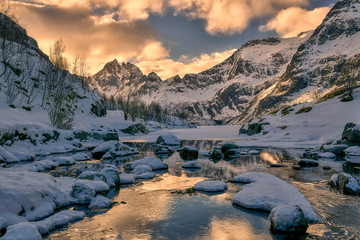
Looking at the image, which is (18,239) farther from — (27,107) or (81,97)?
(81,97)

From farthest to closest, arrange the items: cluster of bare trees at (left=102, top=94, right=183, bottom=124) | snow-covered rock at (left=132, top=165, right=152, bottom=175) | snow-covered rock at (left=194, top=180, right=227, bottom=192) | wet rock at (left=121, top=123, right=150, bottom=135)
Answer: cluster of bare trees at (left=102, top=94, right=183, bottom=124)
wet rock at (left=121, top=123, right=150, bottom=135)
snow-covered rock at (left=132, top=165, right=152, bottom=175)
snow-covered rock at (left=194, top=180, right=227, bottom=192)

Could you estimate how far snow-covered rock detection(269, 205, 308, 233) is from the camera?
6.07m

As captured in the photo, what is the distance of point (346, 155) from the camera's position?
823 inches

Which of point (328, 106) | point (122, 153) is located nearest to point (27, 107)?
point (122, 153)

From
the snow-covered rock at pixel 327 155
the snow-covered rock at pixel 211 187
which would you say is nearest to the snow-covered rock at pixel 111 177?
the snow-covered rock at pixel 211 187

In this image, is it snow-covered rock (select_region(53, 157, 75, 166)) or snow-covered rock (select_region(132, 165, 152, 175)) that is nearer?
snow-covered rock (select_region(132, 165, 152, 175))

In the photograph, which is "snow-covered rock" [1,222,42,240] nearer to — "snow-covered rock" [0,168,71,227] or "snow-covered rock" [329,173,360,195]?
"snow-covered rock" [0,168,71,227]

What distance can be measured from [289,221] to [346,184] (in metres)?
5.28

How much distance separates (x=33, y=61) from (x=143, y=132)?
3375 centimetres

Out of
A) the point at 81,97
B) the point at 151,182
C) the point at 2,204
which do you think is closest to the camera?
the point at 2,204

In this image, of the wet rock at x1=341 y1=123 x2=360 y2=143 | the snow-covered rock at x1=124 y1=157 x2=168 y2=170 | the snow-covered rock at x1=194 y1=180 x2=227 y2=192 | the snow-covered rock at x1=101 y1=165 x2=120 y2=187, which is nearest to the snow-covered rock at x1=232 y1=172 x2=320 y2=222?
the snow-covered rock at x1=194 y1=180 x2=227 y2=192

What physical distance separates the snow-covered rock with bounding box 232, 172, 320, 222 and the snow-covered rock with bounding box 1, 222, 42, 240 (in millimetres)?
6240

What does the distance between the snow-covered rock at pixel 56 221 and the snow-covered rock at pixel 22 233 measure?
0.52 metres

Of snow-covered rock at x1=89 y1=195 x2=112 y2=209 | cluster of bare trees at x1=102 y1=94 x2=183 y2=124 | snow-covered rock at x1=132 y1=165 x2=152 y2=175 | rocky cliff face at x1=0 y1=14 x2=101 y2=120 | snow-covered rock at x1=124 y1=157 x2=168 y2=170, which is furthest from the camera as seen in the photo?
cluster of bare trees at x1=102 y1=94 x2=183 y2=124
